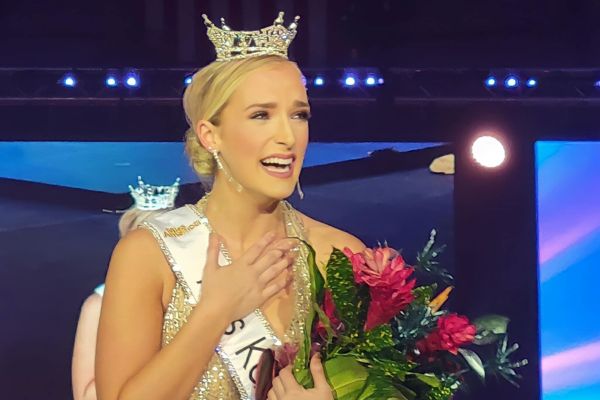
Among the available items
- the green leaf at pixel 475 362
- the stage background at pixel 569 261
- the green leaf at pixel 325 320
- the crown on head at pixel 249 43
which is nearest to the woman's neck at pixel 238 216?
the crown on head at pixel 249 43

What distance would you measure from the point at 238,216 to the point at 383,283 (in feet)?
1.45

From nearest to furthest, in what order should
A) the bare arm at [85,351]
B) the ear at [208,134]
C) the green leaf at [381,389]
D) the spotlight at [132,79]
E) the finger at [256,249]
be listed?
the green leaf at [381,389] < the finger at [256,249] < the ear at [208,134] < the bare arm at [85,351] < the spotlight at [132,79]

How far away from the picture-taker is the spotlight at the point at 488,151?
17.3 ft

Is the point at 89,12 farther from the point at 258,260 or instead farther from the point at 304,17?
the point at 258,260

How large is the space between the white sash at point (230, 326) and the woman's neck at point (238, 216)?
0.05 metres

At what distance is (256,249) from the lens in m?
1.76

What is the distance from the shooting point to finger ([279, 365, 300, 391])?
1.57 m

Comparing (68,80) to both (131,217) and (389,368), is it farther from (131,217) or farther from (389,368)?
(389,368)

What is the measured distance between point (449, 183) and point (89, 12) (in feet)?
6.93

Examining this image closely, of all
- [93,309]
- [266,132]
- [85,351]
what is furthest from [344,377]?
[93,309]

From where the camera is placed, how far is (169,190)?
509 centimetres

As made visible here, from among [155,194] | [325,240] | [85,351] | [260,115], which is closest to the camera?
[260,115]

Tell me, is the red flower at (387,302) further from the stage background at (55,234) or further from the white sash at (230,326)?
the stage background at (55,234)

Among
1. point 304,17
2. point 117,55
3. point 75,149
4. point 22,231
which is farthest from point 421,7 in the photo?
point 22,231
